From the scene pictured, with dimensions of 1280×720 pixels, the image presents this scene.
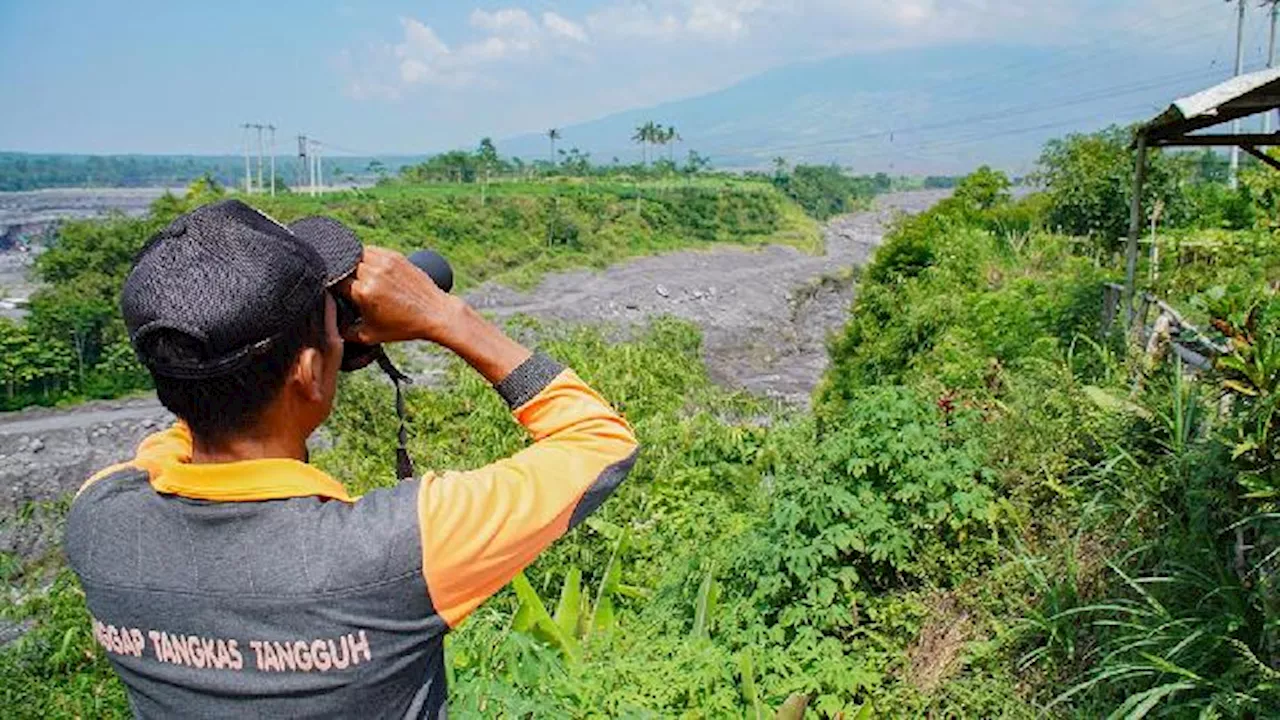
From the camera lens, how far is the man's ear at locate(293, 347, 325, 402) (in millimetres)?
1219

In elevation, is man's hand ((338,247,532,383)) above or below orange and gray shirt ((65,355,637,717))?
above

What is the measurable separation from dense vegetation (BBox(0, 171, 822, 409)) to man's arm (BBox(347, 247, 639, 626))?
10.6m

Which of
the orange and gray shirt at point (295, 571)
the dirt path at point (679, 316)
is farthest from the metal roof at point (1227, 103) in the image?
the dirt path at point (679, 316)

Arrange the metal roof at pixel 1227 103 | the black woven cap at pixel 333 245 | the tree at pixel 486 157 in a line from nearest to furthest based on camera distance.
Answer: the black woven cap at pixel 333 245
the metal roof at pixel 1227 103
the tree at pixel 486 157

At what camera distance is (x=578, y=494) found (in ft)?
4.11

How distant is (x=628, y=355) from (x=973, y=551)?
24.4ft

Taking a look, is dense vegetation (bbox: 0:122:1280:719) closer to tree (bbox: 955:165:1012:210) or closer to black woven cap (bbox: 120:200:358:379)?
black woven cap (bbox: 120:200:358:379)

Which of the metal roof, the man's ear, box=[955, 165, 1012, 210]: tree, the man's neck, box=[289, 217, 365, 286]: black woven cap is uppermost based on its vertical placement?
the metal roof

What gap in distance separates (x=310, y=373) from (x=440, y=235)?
42112 mm

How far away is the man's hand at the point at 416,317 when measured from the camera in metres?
1.27

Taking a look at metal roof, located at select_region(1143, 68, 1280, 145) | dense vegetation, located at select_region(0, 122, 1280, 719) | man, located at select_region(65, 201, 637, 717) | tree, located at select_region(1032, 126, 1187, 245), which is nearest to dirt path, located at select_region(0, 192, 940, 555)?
tree, located at select_region(1032, 126, 1187, 245)

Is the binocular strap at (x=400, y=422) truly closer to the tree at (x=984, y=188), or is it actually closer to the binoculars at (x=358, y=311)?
the binoculars at (x=358, y=311)

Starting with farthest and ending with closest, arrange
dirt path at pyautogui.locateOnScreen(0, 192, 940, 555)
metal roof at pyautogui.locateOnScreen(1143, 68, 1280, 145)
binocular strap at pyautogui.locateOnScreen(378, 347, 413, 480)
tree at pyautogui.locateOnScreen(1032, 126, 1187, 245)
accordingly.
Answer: dirt path at pyautogui.locateOnScreen(0, 192, 940, 555) < tree at pyautogui.locateOnScreen(1032, 126, 1187, 245) < metal roof at pyautogui.locateOnScreen(1143, 68, 1280, 145) < binocular strap at pyautogui.locateOnScreen(378, 347, 413, 480)

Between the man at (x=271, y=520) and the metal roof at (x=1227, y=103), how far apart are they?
539cm
